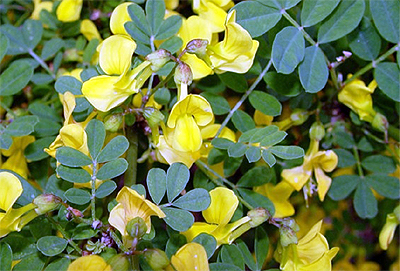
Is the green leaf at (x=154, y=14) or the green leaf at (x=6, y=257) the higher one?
the green leaf at (x=154, y=14)

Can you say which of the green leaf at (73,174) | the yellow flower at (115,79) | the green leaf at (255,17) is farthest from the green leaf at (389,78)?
the green leaf at (73,174)

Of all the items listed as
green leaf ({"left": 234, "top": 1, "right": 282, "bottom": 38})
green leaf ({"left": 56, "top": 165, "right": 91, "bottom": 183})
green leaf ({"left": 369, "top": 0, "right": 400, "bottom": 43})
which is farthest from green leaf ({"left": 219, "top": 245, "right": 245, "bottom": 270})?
green leaf ({"left": 369, "top": 0, "right": 400, "bottom": 43})

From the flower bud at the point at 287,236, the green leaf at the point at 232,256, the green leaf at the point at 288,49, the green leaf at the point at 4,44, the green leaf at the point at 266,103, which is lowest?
the green leaf at the point at 232,256

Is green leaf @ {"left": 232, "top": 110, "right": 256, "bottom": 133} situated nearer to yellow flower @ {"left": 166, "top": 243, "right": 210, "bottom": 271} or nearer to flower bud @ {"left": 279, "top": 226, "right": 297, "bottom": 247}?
flower bud @ {"left": 279, "top": 226, "right": 297, "bottom": 247}

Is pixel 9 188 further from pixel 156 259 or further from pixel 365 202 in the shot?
pixel 365 202

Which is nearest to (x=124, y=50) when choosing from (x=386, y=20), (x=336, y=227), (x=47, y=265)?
(x=47, y=265)

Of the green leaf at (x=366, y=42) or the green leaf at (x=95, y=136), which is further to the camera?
the green leaf at (x=366, y=42)

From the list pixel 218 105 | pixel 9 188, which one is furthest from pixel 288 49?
pixel 9 188

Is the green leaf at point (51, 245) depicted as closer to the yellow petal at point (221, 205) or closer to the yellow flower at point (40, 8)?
the yellow petal at point (221, 205)
